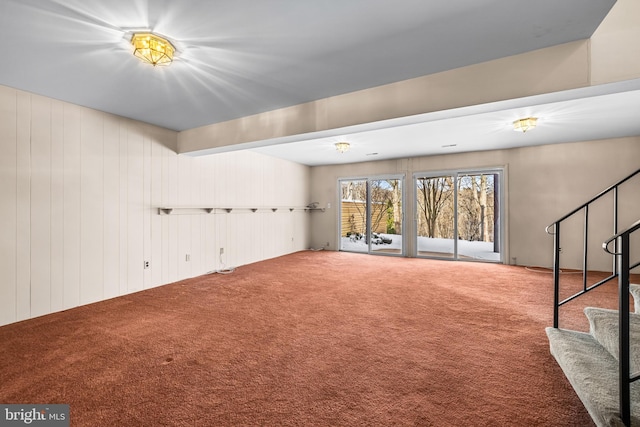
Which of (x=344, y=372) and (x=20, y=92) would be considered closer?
(x=344, y=372)

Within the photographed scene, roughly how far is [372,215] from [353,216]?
0.59 meters

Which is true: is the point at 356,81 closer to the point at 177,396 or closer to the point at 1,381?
the point at 177,396

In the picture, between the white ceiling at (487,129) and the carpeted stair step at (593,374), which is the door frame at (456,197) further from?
the carpeted stair step at (593,374)

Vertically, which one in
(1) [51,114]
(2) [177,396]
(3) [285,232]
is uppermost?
(1) [51,114]

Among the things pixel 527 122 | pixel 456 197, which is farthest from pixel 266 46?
pixel 456 197

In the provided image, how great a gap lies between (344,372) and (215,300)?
2092 millimetres

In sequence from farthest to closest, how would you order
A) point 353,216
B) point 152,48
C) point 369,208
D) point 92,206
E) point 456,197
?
point 353,216, point 369,208, point 456,197, point 92,206, point 152,48

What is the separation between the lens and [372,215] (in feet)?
23.0

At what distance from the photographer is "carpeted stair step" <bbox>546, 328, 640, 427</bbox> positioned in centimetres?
128

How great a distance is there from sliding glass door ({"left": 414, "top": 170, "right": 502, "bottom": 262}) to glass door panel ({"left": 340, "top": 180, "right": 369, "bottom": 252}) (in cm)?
138

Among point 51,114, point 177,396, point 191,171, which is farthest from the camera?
point 191,171

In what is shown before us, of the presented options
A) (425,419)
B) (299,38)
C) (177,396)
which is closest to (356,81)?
(299,38)

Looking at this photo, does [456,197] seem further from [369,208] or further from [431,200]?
[369,208]

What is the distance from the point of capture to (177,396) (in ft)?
5.38
